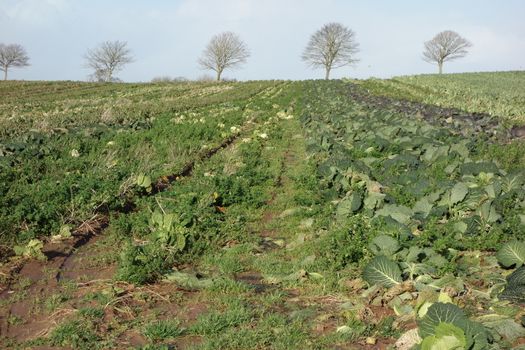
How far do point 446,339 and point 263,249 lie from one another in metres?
3.00

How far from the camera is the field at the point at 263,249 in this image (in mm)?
3770

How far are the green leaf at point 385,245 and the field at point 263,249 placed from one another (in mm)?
19

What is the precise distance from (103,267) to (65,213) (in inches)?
59.5

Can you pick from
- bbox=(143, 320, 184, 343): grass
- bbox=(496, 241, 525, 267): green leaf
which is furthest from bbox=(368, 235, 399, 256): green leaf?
bbox=(143, 320, 184, 343): grass

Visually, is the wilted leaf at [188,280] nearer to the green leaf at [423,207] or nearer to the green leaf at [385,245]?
the green leaf at [385,245]

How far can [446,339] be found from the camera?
9.95 feet

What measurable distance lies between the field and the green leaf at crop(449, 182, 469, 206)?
3 cm

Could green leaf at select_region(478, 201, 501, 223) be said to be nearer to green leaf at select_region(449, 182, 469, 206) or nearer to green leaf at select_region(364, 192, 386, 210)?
green leaf at select_region(449, 182, 469, 206)

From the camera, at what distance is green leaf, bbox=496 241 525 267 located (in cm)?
431

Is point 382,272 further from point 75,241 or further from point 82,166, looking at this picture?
point 82,166

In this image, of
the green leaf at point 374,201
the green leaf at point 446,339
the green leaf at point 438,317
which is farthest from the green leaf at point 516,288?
the green leaf at point 374,201

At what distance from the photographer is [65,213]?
636cm

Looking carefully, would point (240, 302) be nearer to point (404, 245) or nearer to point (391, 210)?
point (404, 245)

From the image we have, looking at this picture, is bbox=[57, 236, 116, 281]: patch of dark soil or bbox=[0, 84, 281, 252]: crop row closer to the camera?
bbox=[57, 236, 116, 281]: patch of dark soil
